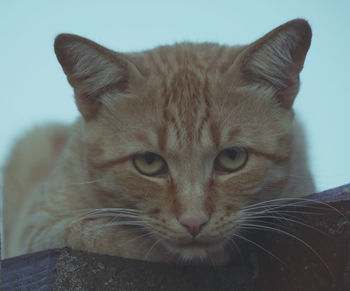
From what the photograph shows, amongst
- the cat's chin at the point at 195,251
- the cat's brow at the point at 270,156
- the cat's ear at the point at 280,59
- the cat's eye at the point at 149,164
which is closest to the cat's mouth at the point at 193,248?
the cat's chin at the point at 195,251

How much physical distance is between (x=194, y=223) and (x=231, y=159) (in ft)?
1.64

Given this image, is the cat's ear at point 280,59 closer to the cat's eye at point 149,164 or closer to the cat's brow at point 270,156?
the cat's brow at point 270,156

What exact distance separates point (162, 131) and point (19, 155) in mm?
3348

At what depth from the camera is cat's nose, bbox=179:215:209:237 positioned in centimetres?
204

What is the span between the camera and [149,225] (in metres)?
2.21

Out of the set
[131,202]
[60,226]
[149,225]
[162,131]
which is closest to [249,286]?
[149,225]

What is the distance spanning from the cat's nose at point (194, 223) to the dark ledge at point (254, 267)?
0.20m

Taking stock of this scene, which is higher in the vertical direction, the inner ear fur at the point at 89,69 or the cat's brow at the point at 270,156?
the inner ear fur at the point at 89,69

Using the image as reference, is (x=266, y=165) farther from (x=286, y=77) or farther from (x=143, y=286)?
(x=143, y=286)

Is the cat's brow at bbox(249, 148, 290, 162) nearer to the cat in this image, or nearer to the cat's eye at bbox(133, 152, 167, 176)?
the cat

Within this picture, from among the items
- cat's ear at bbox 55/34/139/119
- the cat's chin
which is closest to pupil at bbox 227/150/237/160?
the cat's chin

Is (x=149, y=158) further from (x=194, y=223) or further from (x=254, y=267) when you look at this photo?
(x=254, y=267)

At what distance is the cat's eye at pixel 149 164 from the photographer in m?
2.35

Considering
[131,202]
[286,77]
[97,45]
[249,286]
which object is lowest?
[249,286]
